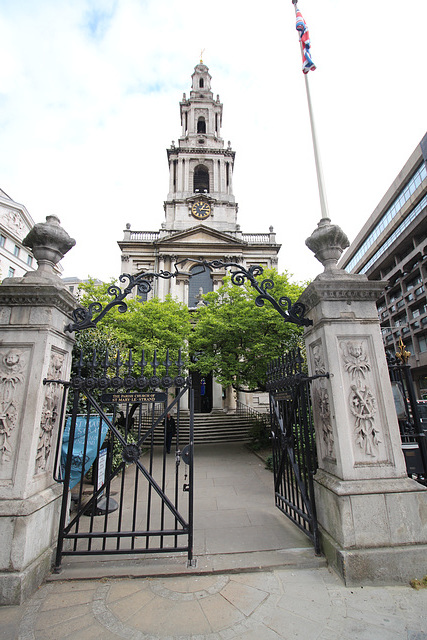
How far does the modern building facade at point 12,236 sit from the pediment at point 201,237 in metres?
24.0

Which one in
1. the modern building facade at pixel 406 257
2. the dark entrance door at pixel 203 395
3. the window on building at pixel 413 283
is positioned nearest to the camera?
the dark entrance door at pixel 203 395

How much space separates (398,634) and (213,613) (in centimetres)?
169

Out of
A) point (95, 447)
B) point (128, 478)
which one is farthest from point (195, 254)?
point (95, 447)

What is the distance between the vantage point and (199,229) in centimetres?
2930

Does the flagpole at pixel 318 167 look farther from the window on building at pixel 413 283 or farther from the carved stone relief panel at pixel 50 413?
the window on building at pixel 413 283

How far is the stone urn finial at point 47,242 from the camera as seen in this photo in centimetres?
446

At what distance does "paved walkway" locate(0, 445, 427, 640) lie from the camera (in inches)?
112

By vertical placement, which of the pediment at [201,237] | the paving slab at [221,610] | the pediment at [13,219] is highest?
the pediment at [13,219]

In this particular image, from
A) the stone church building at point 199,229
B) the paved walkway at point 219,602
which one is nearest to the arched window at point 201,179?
the stone church building at point 199,229

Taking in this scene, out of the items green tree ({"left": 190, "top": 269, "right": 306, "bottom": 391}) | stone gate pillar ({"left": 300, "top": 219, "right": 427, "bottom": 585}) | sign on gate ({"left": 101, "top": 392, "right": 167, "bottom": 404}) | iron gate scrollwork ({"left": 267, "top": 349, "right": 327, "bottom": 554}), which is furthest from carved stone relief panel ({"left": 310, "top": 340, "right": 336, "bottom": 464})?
green tree ({"left": 190, "top": 269, "right": 306, "bottom": 391})

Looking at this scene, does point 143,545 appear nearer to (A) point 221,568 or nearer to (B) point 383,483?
(A) point 221,568

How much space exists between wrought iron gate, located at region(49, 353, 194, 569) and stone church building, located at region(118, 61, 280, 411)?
56.5 ft

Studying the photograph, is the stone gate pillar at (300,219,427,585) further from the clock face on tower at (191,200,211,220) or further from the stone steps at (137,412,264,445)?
the clock face on tower at (191,200,211,220)

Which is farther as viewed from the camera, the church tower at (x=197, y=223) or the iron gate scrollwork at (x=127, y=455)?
the church tower at (x=197, y=223)
